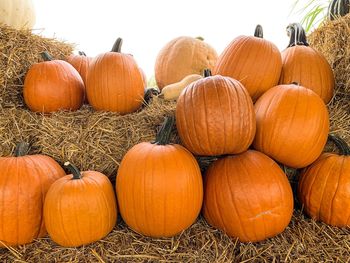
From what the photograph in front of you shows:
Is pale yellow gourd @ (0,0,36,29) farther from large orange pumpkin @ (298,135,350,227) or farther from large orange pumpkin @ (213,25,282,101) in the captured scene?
large orange pumpkin @ (298,135,350,227)

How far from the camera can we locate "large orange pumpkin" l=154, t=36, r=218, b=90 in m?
1.92

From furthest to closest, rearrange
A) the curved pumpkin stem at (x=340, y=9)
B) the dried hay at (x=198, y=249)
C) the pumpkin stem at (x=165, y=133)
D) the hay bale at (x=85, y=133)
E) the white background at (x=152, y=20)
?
the white background at (x=152, y=20) → the curved pumpkin stem at (x=340, y=9) → the hay bale at (x=85, y=133) → the pumpkin stem at (x=165, y=133) → the dried hay at (x=198, y=249)

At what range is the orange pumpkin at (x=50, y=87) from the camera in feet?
5.02

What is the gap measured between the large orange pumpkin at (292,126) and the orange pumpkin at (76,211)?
61cm

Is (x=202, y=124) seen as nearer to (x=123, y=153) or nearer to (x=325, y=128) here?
(x=123, y=153)

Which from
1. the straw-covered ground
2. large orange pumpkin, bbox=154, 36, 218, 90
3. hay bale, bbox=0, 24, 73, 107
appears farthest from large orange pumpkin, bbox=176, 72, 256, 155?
hay bale, bbox=0, 24, 73, 107

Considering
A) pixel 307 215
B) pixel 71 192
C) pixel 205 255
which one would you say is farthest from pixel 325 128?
pixel 71 192

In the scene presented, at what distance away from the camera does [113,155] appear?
1392mm

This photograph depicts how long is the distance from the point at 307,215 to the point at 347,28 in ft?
2.67

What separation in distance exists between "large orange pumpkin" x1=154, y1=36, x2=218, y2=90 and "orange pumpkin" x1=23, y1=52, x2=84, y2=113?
54 cm

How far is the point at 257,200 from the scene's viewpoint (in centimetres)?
120

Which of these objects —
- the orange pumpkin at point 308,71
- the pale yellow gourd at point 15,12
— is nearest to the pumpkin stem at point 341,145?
the orange pumpkin at point 308,71

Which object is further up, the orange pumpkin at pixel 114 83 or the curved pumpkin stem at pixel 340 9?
the curved pumpkin stem at pixel 340 9

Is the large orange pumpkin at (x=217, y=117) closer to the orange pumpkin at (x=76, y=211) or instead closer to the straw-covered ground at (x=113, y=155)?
the straw-covered ground at (x=113, y=155)
